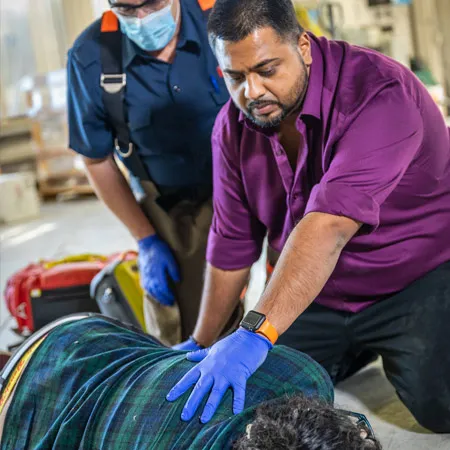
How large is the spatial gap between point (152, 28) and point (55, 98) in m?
5.37

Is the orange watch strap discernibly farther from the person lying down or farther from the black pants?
the black pants

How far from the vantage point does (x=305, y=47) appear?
7.10 feet

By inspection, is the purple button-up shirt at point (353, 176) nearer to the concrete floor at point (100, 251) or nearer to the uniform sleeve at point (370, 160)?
the uniform sleeve at point (370, 160)

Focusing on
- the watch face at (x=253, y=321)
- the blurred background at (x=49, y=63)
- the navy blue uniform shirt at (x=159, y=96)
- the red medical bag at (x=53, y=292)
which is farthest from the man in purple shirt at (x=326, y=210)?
the blurred background at (x=49, y=63)

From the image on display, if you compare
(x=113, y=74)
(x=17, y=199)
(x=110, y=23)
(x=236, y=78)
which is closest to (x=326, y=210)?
(x=236, y=78)

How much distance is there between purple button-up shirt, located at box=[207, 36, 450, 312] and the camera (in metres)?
2.00

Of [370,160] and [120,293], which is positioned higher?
[370,160]

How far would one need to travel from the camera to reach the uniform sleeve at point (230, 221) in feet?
8.04

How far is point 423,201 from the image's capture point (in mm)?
2311

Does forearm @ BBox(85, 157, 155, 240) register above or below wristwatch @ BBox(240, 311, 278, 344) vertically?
above

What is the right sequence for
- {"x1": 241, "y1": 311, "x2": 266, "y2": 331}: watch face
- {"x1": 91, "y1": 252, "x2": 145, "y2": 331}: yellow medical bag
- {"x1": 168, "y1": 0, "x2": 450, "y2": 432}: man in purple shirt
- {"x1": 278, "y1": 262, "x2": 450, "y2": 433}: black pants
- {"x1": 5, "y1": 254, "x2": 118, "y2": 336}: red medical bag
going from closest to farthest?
{"x1": 241, "y1": 311, "x2": 266, "y2": 331}: watch face → {"x1": 168, "y1": 0, "x2": 450, "y2": 432}: man in purple shirt → {"x1": 278, "y1": 262, "x2": 450, "y2": 433}: black pants → {"x1": 91, "y1": 252, "x2": 145, "y2": 331}: yellow medical bag → {"x1": 5, "y1": 254, "x2": 118, "y2": 336}: red medical bag

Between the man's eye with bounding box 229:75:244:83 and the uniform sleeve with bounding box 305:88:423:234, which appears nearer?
the uniform sleeve with bounding box 305:88:423:234

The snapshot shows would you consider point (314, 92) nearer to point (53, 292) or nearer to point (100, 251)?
point (53, 292)

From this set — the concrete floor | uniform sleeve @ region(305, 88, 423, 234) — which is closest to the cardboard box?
the concrete floor
